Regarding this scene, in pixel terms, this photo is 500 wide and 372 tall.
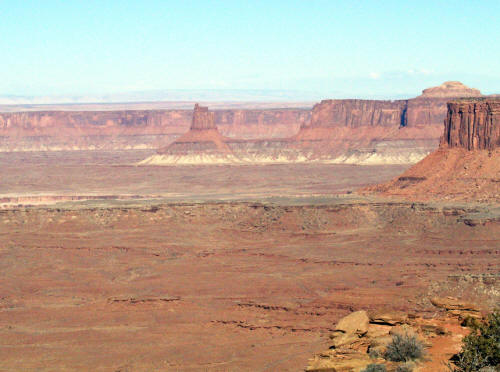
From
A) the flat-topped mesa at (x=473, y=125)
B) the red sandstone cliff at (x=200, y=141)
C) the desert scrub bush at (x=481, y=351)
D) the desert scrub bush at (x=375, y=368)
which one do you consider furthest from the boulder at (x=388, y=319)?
the red sandstone cliff at (x=200, y=141)

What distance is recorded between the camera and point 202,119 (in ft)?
599

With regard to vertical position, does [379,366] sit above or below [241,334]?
above

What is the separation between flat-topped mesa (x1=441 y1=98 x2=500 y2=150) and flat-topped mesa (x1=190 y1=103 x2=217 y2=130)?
10043 cm

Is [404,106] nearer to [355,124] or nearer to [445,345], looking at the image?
[355,124]

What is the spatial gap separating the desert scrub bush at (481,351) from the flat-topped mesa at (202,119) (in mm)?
161468

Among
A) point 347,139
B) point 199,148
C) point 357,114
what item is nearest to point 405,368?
point 199,148

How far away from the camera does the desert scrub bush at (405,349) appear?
2070 centimetres

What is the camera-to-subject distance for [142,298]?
46594 millimetres

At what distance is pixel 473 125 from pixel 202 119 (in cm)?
Result: 10494

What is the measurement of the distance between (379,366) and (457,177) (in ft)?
198

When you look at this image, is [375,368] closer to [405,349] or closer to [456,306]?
[405,349]

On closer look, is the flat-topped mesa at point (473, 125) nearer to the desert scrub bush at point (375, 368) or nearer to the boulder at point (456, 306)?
the boulder at point (456, 306)

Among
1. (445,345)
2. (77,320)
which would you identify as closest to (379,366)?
(445,345)

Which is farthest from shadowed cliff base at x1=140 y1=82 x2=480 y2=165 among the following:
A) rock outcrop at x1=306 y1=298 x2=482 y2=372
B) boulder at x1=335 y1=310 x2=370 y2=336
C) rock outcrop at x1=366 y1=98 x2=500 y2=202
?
boulder at x1=335 y1=310 x2=370 y2=336
